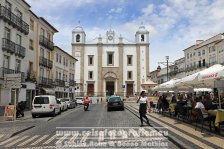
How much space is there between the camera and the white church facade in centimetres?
7269

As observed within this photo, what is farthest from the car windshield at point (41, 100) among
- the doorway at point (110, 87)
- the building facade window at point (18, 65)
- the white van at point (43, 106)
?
the doorway at point (110, 87)

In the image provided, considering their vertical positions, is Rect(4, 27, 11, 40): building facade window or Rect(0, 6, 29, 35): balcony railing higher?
Rect(0, 6, 29, 35): balcony railing

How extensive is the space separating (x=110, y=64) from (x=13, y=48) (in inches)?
1697

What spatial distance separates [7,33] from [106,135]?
22362mm

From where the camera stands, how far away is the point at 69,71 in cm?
6203

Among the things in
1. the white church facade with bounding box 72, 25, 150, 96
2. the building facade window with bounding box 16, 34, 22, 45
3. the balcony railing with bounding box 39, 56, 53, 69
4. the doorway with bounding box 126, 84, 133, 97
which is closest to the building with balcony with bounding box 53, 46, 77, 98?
the balcony railing with bounding box 39, 56, 53, 69

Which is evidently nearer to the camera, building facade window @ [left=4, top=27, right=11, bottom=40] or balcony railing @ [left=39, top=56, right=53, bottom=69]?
building facade window @ [left=4, top=27, right=11, bottom=40]

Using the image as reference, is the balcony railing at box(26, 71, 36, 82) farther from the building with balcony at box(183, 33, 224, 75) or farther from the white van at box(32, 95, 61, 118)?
the building with balcony at box(183, 33, 224, 75)

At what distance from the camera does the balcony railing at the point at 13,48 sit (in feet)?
99.4

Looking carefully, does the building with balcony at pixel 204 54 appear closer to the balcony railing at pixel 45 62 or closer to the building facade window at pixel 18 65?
the balcony railing at pixel 45 62

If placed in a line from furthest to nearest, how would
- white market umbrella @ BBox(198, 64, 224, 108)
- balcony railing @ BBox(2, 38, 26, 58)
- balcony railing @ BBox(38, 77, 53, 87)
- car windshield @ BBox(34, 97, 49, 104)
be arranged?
balcony railing @ BBox(38, 77, 53, 87), balcony railing @ BBox(2, 38, 26, 58), car windshield @ BBox(34, 97, 49, 104), white market umbrella @ BBox(198, 64, 224, 108)

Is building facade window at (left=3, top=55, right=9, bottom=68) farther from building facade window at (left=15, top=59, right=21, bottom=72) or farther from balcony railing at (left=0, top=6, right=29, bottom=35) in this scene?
balcony railing at (left=0, top=6, right=29, bottom=35)

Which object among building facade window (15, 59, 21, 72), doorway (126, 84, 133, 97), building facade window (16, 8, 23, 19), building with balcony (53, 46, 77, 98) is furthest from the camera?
doorway (126, 84, 133, 97)

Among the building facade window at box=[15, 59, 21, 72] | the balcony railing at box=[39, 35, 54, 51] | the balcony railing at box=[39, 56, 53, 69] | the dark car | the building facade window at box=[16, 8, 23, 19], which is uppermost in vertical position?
the building facade window at box=[16, 8, 23, 19]
